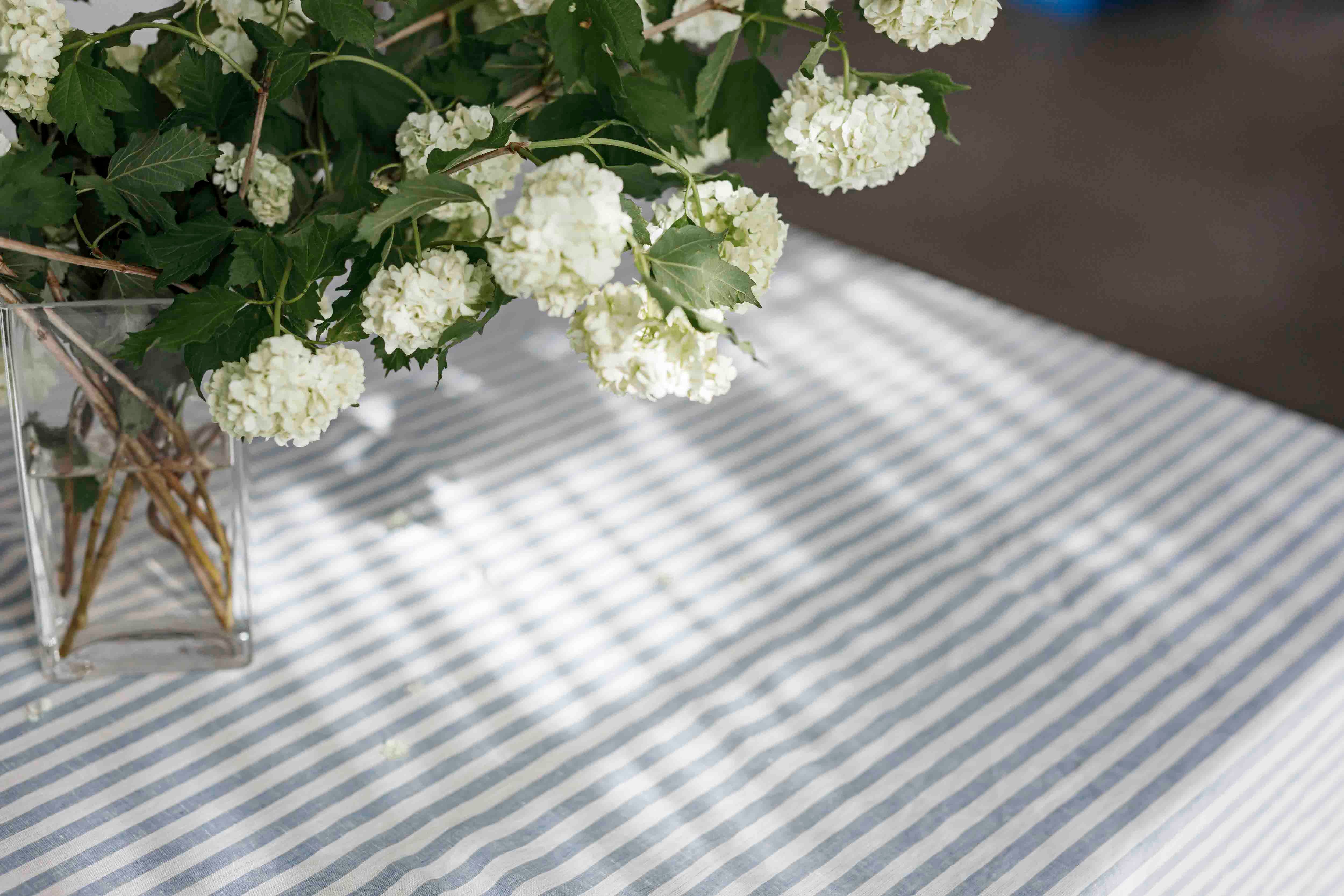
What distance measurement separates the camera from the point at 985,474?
1.18 m

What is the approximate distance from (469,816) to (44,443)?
37 cm

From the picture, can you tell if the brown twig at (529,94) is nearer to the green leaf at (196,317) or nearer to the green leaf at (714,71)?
the green leaf at (714,71)

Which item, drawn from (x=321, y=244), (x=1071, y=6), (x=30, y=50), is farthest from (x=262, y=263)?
(x=1071, y=6)

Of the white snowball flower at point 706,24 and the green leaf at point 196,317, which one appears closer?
the green leaf at point 196,317

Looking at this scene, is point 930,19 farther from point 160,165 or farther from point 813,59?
point 160,165

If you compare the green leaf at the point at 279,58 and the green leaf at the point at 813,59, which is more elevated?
the green leaf at the point at 279,58

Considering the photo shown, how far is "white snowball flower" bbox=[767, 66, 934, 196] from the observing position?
1.89 ft

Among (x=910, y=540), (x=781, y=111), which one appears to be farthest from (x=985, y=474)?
(x=781, y=111)

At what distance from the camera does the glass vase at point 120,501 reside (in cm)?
68

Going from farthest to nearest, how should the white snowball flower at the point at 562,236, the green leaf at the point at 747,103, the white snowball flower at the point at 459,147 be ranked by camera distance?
the green leaf at the point at 747,103
the white snowball flower at the point at 459,147
the white snowball flower at the point at 562,236

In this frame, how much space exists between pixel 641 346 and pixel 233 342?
0.73 ft

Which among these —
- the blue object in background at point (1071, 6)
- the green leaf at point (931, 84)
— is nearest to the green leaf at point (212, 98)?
the green leaf at point (931, 84)

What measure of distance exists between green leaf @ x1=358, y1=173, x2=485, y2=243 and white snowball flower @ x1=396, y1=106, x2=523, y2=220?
54 millimetres

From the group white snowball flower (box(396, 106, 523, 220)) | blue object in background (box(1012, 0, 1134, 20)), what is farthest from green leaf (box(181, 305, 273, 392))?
blue object in background (box(1012, 0, 1134, 20))
